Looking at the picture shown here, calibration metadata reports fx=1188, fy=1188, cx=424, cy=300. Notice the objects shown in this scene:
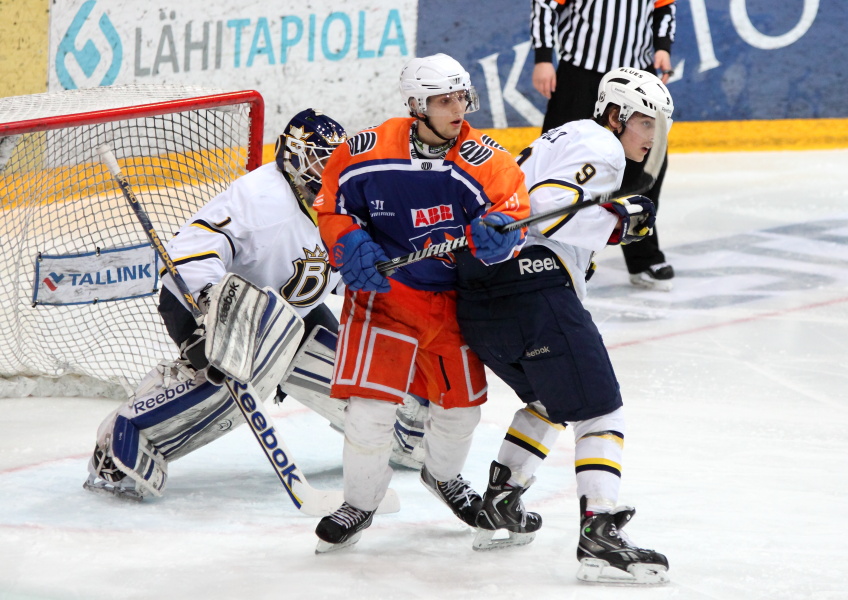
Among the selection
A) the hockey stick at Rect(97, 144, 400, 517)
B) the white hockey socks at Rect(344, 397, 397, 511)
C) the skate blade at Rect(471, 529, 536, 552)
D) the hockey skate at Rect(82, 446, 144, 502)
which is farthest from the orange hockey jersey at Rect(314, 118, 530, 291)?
the hockey skate at Rect(82, 446, 144, 502)

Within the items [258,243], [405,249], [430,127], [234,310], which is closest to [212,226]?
[258,243]

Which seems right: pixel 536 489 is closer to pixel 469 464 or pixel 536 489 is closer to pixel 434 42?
pixel 469 464

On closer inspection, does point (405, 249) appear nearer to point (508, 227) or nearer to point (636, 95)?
point (508, 227)

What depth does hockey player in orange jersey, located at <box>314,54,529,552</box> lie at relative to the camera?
2.17 meters

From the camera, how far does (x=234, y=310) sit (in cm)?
238

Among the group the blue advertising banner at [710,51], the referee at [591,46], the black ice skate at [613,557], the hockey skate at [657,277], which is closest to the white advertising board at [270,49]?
the blue advertising banner at [710,51]

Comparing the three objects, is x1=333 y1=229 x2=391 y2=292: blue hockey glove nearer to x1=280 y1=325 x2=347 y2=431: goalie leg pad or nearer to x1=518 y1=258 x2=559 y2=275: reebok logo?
x1=518 y1=258 x2=559 y2=275: reebok logo

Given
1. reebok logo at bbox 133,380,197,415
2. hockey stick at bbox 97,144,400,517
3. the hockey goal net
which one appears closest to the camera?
hockey stick at bbox 97,144,400,517

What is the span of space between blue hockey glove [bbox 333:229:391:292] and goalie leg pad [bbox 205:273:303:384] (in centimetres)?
31

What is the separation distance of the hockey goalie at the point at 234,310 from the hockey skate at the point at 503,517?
54 centimetres

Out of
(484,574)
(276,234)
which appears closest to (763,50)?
(276,234)

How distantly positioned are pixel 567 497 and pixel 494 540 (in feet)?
1.20

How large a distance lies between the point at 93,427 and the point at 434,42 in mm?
3310

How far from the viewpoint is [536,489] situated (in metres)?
2.67
